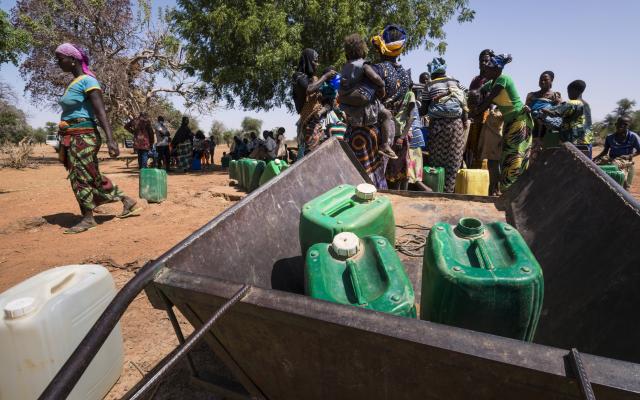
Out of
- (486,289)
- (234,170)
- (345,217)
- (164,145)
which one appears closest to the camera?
(486,289)

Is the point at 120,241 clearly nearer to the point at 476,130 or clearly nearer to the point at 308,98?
the point at 308,98

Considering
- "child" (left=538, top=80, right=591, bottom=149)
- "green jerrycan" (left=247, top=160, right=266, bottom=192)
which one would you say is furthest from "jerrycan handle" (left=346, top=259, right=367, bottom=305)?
"child" (left=538, top=80, right=591, bottom=149)

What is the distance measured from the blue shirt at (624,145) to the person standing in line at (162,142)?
11.0 m

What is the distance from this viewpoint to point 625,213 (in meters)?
1.44

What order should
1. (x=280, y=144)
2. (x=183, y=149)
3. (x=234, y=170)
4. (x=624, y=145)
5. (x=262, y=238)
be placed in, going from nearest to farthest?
(x=262, y=238), (x=624, y=145), (x=234, y=170), (x=280, y=144), (x=183, y=149)

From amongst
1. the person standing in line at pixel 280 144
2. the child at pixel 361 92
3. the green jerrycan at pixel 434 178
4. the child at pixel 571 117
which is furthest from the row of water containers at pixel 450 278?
the person standing in line at pixel 280 144

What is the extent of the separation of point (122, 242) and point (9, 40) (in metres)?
6.15

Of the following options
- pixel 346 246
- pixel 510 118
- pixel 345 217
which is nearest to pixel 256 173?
pixel 510 118

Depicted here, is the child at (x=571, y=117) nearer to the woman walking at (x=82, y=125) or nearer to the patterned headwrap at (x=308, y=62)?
the patterned headwrap at (x=308, y=62)

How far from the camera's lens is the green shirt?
12.7 feet

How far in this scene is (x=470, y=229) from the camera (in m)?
1.40

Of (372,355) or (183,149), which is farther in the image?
(183,149)

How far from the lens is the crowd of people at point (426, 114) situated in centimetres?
356

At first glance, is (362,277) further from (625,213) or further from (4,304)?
(4,304)
